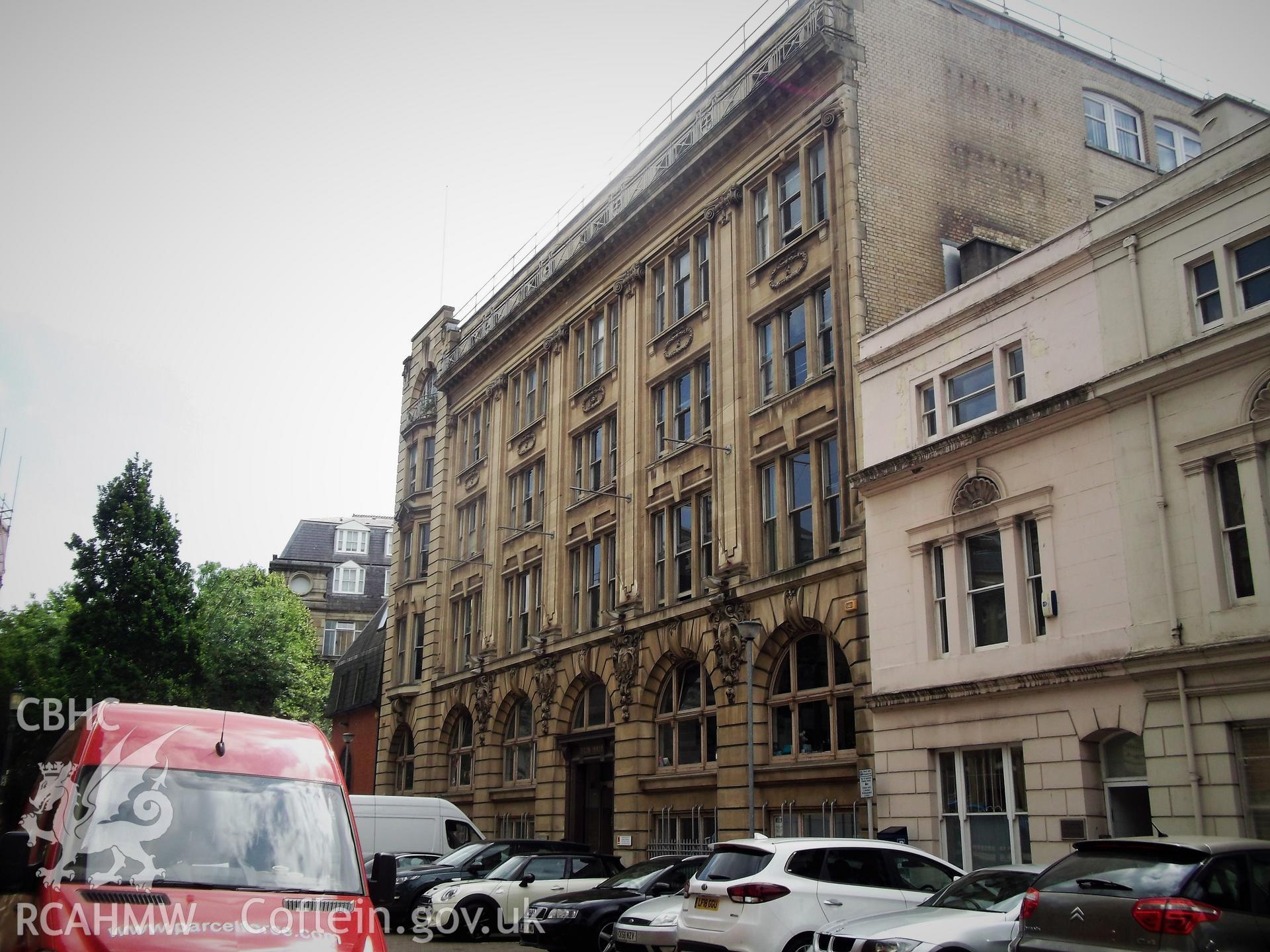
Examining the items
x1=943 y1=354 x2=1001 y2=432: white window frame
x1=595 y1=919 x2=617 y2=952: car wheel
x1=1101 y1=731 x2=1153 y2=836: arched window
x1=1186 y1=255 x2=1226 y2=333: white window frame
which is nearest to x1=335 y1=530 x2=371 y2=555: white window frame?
x1=943 y1=354 x2=1001 y2=432: white window frame

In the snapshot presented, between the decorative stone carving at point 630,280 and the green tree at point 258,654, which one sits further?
the green tree at point 258,654

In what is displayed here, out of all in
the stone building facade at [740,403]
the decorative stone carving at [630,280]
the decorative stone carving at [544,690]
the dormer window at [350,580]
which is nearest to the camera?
the stone building facade at [740,403]

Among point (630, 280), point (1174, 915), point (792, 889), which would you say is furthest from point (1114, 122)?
point (1174, 915)

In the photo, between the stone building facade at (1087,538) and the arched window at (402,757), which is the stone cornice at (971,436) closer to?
the stone building facade at (1087,538)

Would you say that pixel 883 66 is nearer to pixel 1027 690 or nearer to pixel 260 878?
pixel 1027 690

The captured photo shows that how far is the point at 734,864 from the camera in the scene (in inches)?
543

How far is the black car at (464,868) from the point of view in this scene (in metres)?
22.3

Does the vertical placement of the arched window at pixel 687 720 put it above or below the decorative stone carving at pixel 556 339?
below

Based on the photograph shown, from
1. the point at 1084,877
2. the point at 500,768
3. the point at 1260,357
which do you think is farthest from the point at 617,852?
the point at 1084,877

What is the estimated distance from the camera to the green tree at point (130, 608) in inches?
1781

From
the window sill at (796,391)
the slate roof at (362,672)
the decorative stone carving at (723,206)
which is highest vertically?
the decorative stone carving at (723,206)

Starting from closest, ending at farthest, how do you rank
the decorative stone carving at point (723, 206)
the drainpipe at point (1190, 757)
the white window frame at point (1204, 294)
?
A: the drainpipe at point (1190, 757)
the white window frame at point (1204, 294)
the decorative stone carving at point (723, 206)

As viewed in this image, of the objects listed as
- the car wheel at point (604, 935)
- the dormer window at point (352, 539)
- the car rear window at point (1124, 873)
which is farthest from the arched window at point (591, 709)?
the dormer window at point (352, 539)

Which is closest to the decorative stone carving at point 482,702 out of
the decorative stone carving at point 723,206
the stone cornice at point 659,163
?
the stone cornice at point 659,163
